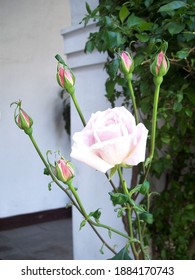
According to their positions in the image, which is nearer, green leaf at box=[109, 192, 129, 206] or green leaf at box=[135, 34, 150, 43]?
green leaf at box=[109, 192, 129, 206]

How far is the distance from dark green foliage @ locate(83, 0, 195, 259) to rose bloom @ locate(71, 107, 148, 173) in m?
0.63

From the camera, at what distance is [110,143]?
0.59 metres

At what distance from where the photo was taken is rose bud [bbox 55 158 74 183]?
0.63 meters

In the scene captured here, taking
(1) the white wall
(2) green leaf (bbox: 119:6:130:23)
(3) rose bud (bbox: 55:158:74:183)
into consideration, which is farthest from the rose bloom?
(1) the white wall

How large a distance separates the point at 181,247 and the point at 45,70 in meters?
3.34

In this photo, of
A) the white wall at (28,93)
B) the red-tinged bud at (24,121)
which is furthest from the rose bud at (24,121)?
the white wall at (28,93)

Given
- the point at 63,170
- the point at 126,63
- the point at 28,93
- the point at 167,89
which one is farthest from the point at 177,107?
the point at 28,93

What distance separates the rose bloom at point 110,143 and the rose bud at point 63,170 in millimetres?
37

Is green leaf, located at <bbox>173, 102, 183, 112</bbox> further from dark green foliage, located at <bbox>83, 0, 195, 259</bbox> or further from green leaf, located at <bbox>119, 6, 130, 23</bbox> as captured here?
green leaf, located at <bbox>119, 6, 130, 23</bbox>

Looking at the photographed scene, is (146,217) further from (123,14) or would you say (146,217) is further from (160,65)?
(123,14)

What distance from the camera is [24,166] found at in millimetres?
4789

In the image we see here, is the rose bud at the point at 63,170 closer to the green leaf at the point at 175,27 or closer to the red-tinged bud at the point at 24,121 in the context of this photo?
the red-tinged bud at the point at 24,121

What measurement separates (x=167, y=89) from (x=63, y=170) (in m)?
1.04
